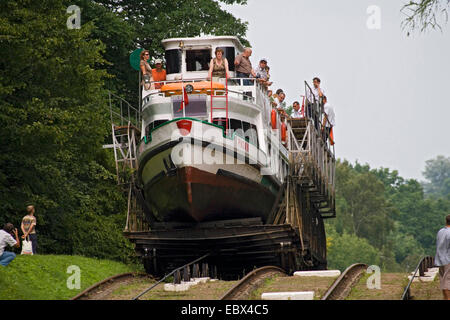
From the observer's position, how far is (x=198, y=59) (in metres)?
26.6

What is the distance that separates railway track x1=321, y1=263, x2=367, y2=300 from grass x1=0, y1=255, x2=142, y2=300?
5283 millimetres

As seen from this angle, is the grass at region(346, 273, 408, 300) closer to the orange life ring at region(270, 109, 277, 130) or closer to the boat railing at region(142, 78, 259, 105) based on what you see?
the boat railing at region(142, 78, 259, 105)

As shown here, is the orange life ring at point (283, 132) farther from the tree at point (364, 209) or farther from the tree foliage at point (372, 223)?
the tree at point (364, 209)

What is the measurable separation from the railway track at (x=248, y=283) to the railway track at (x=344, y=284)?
5.70 feet

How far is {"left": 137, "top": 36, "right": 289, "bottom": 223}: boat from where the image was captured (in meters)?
23.1

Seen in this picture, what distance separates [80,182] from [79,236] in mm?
2245

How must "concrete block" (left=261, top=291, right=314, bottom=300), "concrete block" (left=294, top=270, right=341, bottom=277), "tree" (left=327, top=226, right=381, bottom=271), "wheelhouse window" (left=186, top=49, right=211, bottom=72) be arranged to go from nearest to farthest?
"concrete block" (left=261, top=291, right=314, bottom=300) < "concrete block" (left=294, top=270, right=341, bottom=277) < "wheelhouse window" (left=186, top=49, right=211, bottom=72) < "tree" (left=327, top=226, right=381, bottom=271)

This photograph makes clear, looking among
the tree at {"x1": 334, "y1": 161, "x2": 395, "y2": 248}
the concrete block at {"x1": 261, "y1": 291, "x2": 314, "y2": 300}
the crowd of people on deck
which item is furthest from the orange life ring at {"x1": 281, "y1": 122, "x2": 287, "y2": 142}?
the tree at {"x1": 334, "y1": 161, "x2": 395, "y2": 248}

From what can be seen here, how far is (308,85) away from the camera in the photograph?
1074 inches

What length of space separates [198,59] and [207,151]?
14.1 ft

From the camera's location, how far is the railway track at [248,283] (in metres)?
18.0

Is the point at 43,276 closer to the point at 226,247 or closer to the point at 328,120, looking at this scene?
the point at 226,247
